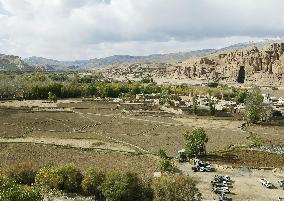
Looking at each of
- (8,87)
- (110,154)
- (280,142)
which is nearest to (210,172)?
(110,154)

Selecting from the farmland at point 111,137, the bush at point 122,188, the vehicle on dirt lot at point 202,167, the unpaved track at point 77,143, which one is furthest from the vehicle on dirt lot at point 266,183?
the unpaved track at point 77,143

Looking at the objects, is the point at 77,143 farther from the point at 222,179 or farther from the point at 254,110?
the point at 254,110

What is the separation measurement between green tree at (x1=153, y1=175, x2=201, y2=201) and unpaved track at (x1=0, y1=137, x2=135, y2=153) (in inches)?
1013

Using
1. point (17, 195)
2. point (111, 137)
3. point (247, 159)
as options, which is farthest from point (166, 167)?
point (17, 195)

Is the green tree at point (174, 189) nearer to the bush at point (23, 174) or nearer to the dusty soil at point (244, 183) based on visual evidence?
the dusty soil at point (244, 183)

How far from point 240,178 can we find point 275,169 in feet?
24.4

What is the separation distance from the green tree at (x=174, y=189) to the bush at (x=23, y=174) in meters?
16.7

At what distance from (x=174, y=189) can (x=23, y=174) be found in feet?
64.6

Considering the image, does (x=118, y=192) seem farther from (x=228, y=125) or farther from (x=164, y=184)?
(x=228, y=125)

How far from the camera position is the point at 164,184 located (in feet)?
141

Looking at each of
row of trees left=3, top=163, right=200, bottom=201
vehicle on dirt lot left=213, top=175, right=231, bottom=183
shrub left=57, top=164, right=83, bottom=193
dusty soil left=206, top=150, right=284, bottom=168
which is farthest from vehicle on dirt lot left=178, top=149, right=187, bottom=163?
shrub left=57, top=164, right=83, bottom=193

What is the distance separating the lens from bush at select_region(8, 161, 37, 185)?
51.7 m

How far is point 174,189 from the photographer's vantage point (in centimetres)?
4222

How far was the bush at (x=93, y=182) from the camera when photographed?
48.9m
